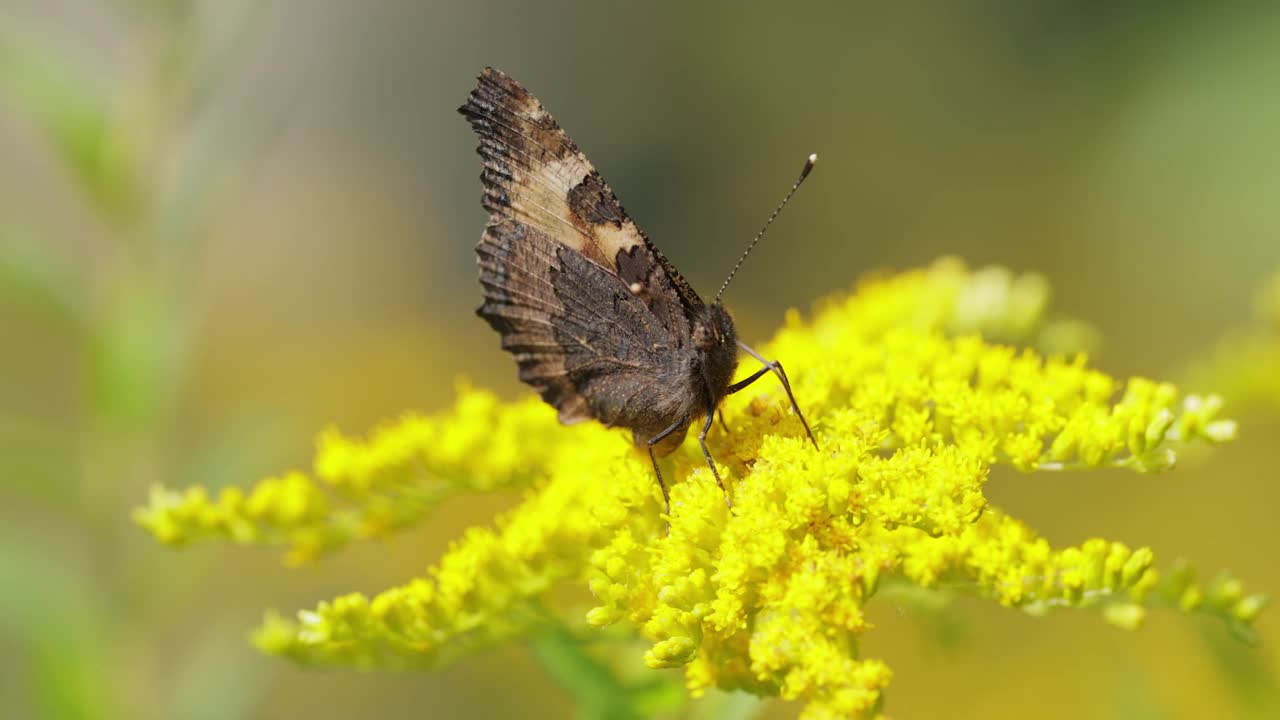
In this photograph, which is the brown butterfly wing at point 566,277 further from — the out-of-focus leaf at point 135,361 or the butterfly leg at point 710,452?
the out-of-focus leaf at point 135,361

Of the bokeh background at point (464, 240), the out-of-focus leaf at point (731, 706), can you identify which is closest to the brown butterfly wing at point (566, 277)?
the out-of-focus leaf at point (731, 706)

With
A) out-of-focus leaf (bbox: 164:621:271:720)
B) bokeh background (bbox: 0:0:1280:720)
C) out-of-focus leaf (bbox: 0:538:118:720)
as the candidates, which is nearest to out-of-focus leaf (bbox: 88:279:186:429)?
bokeh background (bbox: 0:0:1280:720)

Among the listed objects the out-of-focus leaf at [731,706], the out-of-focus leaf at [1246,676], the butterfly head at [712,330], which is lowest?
the out-of-focus leaf at [731,706]

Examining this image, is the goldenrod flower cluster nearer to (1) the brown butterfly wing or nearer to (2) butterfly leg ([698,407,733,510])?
(2) butterfly leg ([698,407,733,510])

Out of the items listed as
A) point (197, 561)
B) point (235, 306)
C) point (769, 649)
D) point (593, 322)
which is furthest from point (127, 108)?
point (235, 306)

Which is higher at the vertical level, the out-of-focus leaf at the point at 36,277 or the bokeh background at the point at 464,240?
the bokeh background at the point at 464,240

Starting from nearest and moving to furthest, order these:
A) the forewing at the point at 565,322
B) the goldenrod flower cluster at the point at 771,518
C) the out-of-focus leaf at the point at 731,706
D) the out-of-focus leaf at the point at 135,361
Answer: the goldenrod flower cluster at the point at 771,518, the out-of-focus leaf at the point at 731,706, the forewing at the point at 565,322, the out-of-focus leaf at the point at 135,361

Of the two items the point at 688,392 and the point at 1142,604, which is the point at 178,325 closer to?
the point at 688,392

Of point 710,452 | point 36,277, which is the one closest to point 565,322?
point 710,452
